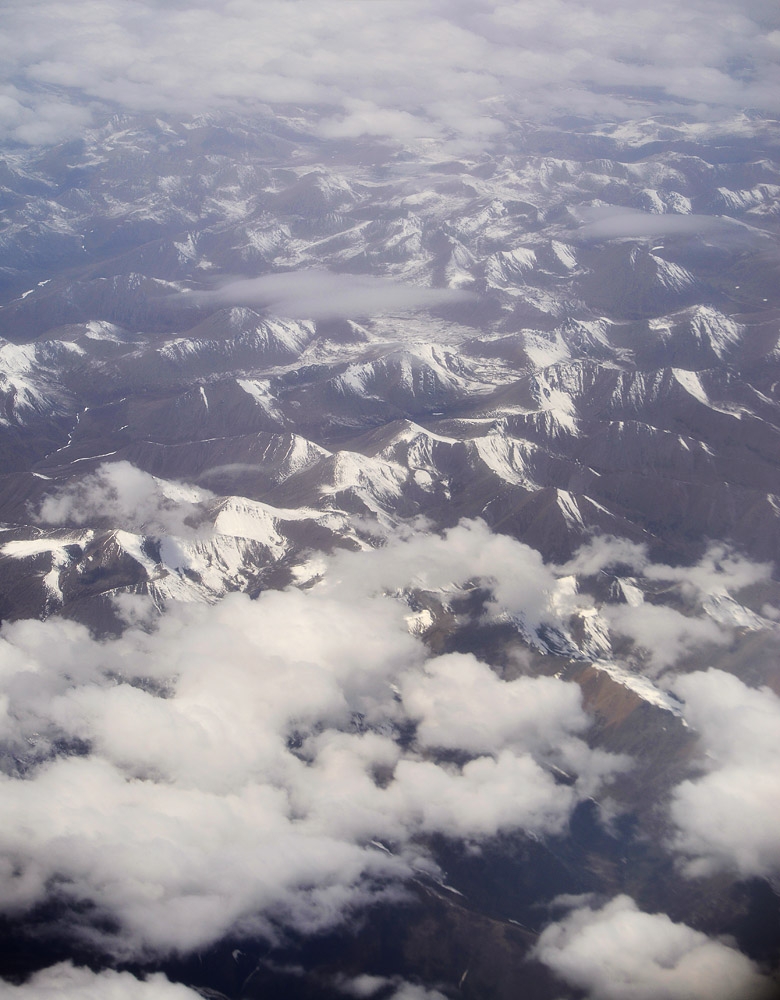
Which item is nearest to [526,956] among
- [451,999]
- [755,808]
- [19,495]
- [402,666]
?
[451,999]

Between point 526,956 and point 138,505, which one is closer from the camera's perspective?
point 526,956

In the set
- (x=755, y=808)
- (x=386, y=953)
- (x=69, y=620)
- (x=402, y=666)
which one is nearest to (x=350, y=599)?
(x=402, y=666)

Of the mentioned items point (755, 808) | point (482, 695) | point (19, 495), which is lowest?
point (19, 495)

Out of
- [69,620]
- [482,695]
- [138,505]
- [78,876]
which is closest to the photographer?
[78,876]

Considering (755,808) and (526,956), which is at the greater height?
(755,808)

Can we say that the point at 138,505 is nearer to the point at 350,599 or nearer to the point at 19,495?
the point at 19,495

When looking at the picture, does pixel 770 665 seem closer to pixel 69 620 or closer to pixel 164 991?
pixel 164 991

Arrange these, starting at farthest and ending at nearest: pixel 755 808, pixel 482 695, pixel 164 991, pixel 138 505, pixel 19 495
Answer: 1. pixel 19 495
2. pixel 138 505
3. pixel 482 695
4. pixel 755 808
5. pixel 164 991

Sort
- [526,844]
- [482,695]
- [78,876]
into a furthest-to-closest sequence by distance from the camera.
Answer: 1. [482,695]
2. [526,844]
3. [78,876]

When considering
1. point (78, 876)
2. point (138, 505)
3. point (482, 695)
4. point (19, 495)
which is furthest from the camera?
point (19, 495)
